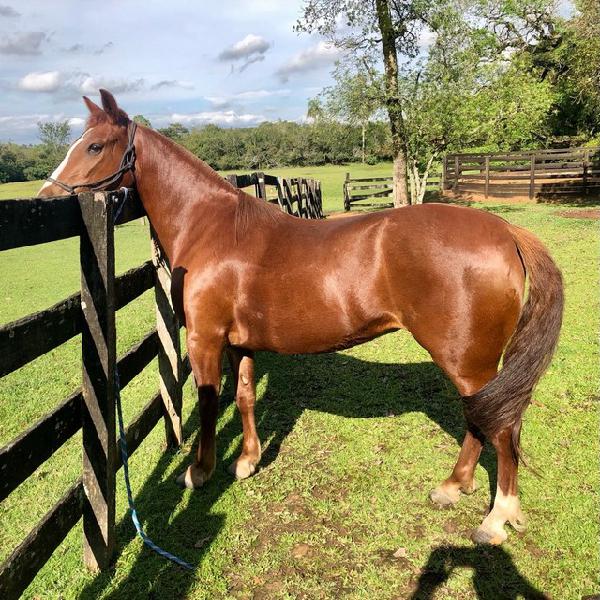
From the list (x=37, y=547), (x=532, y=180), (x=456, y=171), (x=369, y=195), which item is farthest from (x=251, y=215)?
(x=456, y=171)

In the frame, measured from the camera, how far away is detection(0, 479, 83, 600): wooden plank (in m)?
1.89

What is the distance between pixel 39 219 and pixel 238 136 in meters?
87.7

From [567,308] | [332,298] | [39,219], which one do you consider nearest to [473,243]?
[332,298]

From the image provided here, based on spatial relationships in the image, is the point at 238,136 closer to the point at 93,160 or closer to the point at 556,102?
the point at 556,102

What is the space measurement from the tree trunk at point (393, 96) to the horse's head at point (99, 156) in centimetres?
1537

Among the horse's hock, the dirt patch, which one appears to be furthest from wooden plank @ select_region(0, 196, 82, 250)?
the dirt patch

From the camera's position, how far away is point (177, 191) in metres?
3.44

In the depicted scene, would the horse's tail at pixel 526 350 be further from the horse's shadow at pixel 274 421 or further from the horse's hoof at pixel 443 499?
the horse's shadow at pixel 274 421

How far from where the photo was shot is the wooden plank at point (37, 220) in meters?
1.81

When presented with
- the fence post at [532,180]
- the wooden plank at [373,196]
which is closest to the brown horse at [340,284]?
the wooden plank at [373,196]

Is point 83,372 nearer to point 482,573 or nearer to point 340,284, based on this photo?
point 340,284

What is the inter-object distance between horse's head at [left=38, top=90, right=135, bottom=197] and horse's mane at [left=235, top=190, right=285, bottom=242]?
0.87 meters

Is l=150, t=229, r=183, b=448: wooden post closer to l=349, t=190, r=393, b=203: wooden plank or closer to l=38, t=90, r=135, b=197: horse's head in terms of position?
l=38, t=90, r=135, b=197: horse's head

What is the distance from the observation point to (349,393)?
483 centimetres
